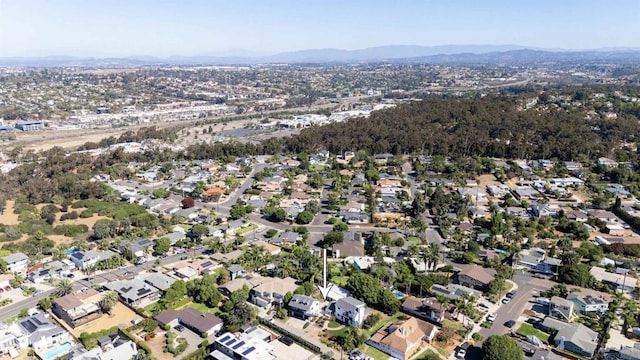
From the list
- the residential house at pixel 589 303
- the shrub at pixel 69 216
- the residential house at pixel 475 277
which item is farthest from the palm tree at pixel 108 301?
the residential house at pixel 589 303

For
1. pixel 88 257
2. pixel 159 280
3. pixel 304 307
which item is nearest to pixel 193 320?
pixel 159 280

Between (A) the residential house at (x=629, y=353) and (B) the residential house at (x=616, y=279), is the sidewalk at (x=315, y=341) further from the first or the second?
(B) the residential house at (x=616, y=279)

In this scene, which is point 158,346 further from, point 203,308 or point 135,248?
point 135,248

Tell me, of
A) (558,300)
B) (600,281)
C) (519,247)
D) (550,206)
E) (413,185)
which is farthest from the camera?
(413,185)

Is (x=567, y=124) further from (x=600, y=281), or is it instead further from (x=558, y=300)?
(x=558, y=300)

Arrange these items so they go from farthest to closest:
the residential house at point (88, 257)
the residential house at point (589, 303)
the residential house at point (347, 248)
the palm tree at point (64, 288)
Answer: the residential house at point (347, 248), the residential house at point (88, 257), the palm tree at point (64, 288), the residential house at point (589, 303)

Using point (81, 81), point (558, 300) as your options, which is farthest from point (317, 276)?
point (81, 81)
